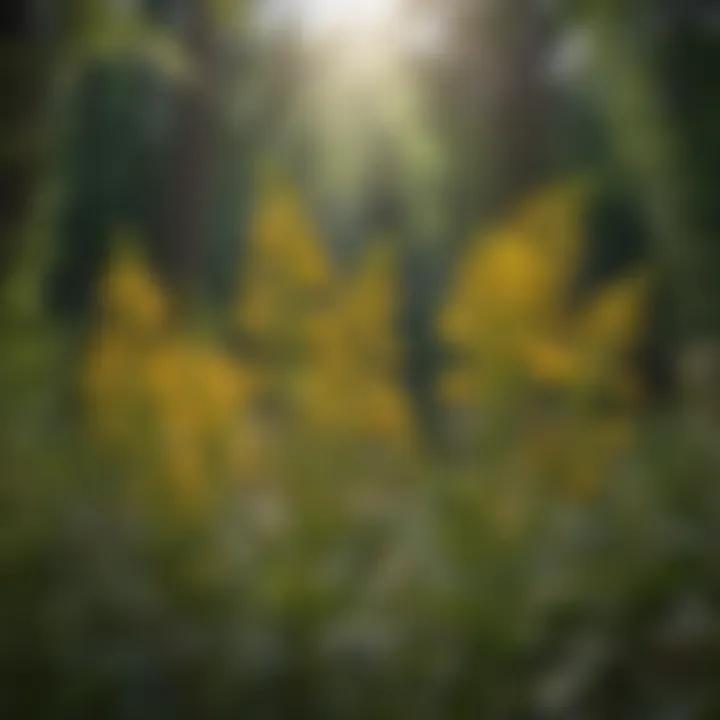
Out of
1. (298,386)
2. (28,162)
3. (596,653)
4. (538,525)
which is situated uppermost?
(28,162)

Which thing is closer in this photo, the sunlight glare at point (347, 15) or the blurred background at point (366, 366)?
the blurred background at point (366, 366)

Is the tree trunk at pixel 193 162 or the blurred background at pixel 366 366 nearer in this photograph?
the blurred background at pixel 366 366

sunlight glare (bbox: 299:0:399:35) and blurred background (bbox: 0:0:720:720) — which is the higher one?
sunlight glare (bbox: 299:0:399:35)

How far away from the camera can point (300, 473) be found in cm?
124

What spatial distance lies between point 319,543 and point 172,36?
444 millimetres

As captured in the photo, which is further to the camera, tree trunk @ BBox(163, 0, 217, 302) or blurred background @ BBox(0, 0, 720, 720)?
tree trunk @ BBox(163, 0, 217, 302)

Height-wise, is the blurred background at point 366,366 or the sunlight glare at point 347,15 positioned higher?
the sunlight glare at point 347,15

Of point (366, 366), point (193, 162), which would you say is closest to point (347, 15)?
point (193, 162)

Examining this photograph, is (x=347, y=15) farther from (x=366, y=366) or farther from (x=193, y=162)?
(x=366, y=366)

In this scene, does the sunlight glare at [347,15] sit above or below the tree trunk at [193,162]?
above

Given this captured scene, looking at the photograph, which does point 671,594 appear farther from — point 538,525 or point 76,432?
point 76,432

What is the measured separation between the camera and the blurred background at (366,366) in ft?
3.86

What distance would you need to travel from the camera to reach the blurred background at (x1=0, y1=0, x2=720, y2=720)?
1.18 m

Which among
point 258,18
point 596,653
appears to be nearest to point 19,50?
point 258,18
